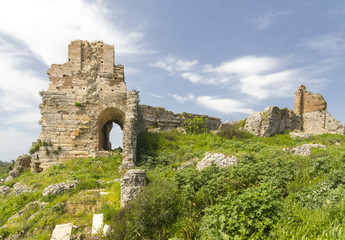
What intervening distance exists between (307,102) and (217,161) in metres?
20.6

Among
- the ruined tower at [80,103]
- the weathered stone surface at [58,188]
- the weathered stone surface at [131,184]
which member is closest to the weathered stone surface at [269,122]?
the ruined tower at [80,103]

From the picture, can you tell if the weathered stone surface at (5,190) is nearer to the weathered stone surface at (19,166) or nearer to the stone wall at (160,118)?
the weathered stone surface at (19,166)

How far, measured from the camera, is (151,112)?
59.4 feet

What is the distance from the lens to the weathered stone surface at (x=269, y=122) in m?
19.5

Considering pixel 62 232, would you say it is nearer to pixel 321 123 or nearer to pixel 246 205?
pixel 246 205

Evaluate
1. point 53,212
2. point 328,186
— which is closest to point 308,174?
point 328,186

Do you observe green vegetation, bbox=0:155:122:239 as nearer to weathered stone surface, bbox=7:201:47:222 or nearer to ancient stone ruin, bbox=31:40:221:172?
weathered stone surface, bbox=7:201:47:222

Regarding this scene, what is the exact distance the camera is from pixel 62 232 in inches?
249

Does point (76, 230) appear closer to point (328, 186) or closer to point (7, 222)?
point (7, 222)

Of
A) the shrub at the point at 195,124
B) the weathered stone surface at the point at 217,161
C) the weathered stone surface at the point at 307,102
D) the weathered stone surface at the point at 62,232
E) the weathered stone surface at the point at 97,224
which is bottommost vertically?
the weathered stone surface at the point at 62,232

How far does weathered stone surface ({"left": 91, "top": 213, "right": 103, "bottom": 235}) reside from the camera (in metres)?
6.25

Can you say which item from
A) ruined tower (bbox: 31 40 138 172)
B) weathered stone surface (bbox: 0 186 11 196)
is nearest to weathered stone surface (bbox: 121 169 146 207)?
ruined tower (bbox: 31 40 138 172)

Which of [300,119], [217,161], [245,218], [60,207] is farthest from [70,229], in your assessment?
[300,119]

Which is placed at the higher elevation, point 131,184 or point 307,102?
point 307,102
